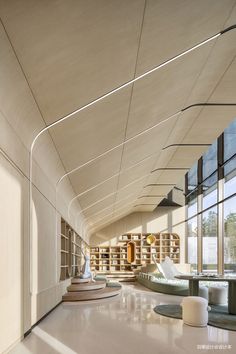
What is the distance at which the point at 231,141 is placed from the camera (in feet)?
43.3

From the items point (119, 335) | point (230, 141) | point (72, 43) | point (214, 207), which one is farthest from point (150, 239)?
point (72, 43)

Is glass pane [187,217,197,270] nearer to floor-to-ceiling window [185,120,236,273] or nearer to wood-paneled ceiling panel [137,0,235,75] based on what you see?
floor-to-ceiling window [185,120,236,273]

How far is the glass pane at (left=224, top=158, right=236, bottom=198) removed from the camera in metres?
12.9

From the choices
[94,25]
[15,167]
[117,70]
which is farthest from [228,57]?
[15,167]

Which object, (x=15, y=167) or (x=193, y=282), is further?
(x=193, y=282)

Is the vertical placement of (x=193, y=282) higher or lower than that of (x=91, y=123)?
lower

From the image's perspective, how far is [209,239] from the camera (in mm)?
16812

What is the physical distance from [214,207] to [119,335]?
1105cm

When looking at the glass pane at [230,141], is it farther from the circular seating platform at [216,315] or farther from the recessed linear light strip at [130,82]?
Answer: the recessed linear light strip at [130,82]

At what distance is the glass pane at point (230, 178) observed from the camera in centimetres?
1289

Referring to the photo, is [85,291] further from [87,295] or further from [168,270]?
[168,270]

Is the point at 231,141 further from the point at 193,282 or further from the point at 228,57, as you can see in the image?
the point at 228,57

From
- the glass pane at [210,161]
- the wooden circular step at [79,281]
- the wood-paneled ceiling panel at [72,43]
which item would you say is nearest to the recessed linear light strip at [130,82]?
the wood-paneled ceiling panel at [72,43]

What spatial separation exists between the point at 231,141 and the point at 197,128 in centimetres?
504
